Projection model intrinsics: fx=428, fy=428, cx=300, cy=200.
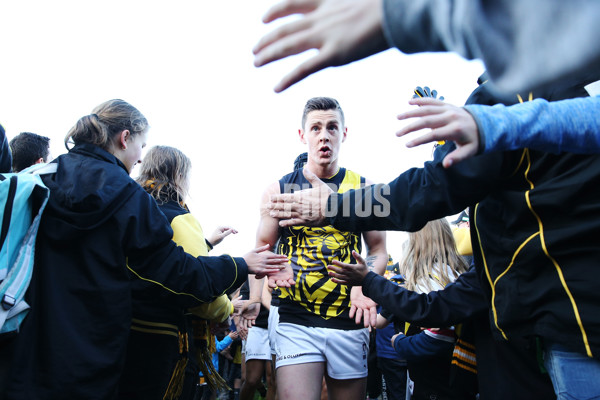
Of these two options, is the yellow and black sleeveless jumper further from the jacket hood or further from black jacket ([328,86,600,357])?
black jacket ([328,86,600,357])

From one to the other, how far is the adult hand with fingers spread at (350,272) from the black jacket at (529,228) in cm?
92

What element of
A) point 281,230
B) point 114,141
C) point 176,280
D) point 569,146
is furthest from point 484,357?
point 114,141

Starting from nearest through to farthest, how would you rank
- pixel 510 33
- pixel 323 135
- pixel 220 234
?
pixel 510 33, pixel 323 135, pixel 220 234

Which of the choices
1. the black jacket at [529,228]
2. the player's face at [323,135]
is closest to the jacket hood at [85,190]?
the black jacket at [529,228]

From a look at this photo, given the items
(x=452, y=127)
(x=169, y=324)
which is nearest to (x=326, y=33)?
(x=452, y=127)

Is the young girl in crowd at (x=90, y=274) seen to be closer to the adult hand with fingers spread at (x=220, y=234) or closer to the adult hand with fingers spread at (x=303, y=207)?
the adult hand with fingers spread at (x=303, y=207)

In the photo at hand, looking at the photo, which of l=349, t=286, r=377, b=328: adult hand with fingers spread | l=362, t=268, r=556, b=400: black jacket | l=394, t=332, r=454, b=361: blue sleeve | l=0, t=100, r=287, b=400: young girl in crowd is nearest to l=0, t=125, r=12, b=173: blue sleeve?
l=0, t=100, r=287, b=400: young girl in crowd

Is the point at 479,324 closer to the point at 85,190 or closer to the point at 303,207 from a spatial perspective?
the point at 303,207

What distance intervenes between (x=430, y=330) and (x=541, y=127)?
77.2 inches

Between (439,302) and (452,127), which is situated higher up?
(452,127)

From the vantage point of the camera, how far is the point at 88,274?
2107mm

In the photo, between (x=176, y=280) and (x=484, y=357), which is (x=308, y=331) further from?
(x=484, y=357)

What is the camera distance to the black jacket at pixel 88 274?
1.92m

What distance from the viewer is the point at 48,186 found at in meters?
2.16
